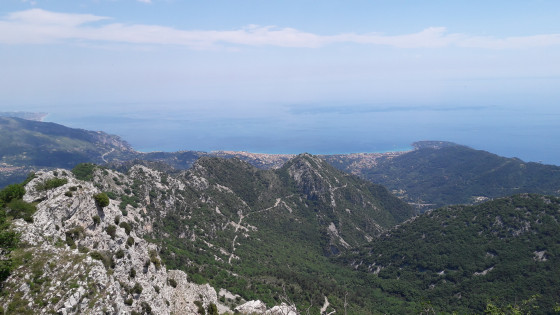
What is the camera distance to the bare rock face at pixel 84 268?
23.4 m

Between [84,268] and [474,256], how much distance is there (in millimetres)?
89483

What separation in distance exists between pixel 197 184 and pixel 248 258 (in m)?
33.6

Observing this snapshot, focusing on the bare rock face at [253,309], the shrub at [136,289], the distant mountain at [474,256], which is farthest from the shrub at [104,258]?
the distant mountain at [474,256]

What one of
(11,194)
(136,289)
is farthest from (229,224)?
(11,194)

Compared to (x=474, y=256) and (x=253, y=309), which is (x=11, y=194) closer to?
(x=253, y=309)

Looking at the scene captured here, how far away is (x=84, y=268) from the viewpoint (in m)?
25.8

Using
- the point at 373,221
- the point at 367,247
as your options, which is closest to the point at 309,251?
the point at 367,247

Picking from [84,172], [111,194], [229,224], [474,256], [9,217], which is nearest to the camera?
[9,217]

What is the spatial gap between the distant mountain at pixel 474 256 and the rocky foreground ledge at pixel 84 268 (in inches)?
2182

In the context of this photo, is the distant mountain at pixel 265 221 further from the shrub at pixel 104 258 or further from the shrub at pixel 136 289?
the shrub at pixel 104 258

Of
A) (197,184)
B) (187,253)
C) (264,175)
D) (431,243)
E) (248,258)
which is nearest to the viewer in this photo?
(187,253)

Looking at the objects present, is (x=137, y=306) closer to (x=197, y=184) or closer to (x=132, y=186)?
(x=132, y=186)

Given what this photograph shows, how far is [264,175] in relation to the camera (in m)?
134

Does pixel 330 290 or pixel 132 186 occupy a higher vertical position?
pixel 132 186
